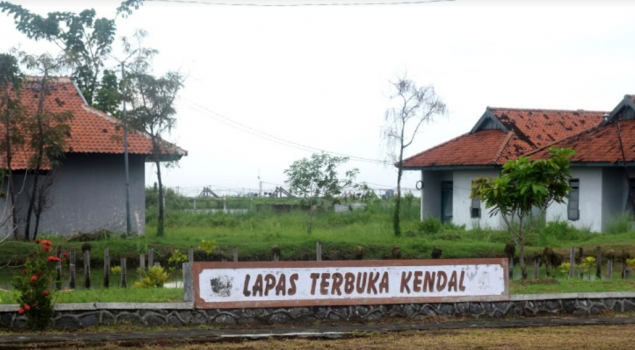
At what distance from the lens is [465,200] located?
124 feet

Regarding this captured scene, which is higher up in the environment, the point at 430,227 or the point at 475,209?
the point at 475,209

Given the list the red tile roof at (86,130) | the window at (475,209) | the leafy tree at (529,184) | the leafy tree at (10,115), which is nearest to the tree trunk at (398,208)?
the window at (475,209)

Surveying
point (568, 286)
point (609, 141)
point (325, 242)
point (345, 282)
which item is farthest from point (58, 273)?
point (609, 141)

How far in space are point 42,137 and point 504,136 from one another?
1858cm

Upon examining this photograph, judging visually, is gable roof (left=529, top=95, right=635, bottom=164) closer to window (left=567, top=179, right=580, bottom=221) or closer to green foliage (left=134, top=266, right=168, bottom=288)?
window (left=567, top=179, right=580, bottom=221)

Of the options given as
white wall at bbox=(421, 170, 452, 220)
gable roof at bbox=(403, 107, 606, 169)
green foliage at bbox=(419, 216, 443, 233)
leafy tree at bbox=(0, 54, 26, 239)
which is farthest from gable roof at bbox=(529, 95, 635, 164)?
leafy tree at bbox=(0, 54, 26, 239)

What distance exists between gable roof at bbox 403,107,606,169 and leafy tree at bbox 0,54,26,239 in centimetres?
1656

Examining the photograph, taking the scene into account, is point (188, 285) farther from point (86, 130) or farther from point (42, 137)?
point (86, 130)

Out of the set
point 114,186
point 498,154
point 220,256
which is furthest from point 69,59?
point 498,154

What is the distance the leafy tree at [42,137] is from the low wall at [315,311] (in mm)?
15196

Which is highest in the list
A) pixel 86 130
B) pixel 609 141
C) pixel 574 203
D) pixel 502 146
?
pixel 86 130

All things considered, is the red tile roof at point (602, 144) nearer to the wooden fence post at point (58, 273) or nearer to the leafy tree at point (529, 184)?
the leafy tree at point (529, 184)

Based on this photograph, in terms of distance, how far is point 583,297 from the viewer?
55.3 feet

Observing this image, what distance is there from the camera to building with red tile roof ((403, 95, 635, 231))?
33656 millimetres
